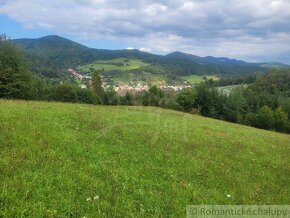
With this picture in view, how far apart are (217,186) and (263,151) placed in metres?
9.38

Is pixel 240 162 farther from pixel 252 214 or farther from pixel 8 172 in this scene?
pixel 8 172

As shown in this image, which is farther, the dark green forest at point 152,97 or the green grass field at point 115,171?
the dark green forest at point 152,97

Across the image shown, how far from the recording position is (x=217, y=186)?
40.3 ft

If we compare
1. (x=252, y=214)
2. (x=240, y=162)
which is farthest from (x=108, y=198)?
(x=240, y=162)

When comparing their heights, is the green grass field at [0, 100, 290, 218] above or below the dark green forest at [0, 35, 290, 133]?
above

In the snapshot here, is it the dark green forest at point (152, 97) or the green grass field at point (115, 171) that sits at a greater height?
the green grass field at point (115, 171)

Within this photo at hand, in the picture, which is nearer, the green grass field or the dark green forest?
the green grass field

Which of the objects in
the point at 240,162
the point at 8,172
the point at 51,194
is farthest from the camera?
the point at 240,162

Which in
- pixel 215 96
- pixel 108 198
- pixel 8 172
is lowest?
pixel 215 96

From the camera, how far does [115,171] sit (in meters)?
11.4

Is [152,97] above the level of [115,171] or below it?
below

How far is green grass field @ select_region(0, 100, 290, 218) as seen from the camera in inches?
344

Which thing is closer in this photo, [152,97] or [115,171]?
[115,171]

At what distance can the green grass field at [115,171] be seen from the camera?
8742 mm
